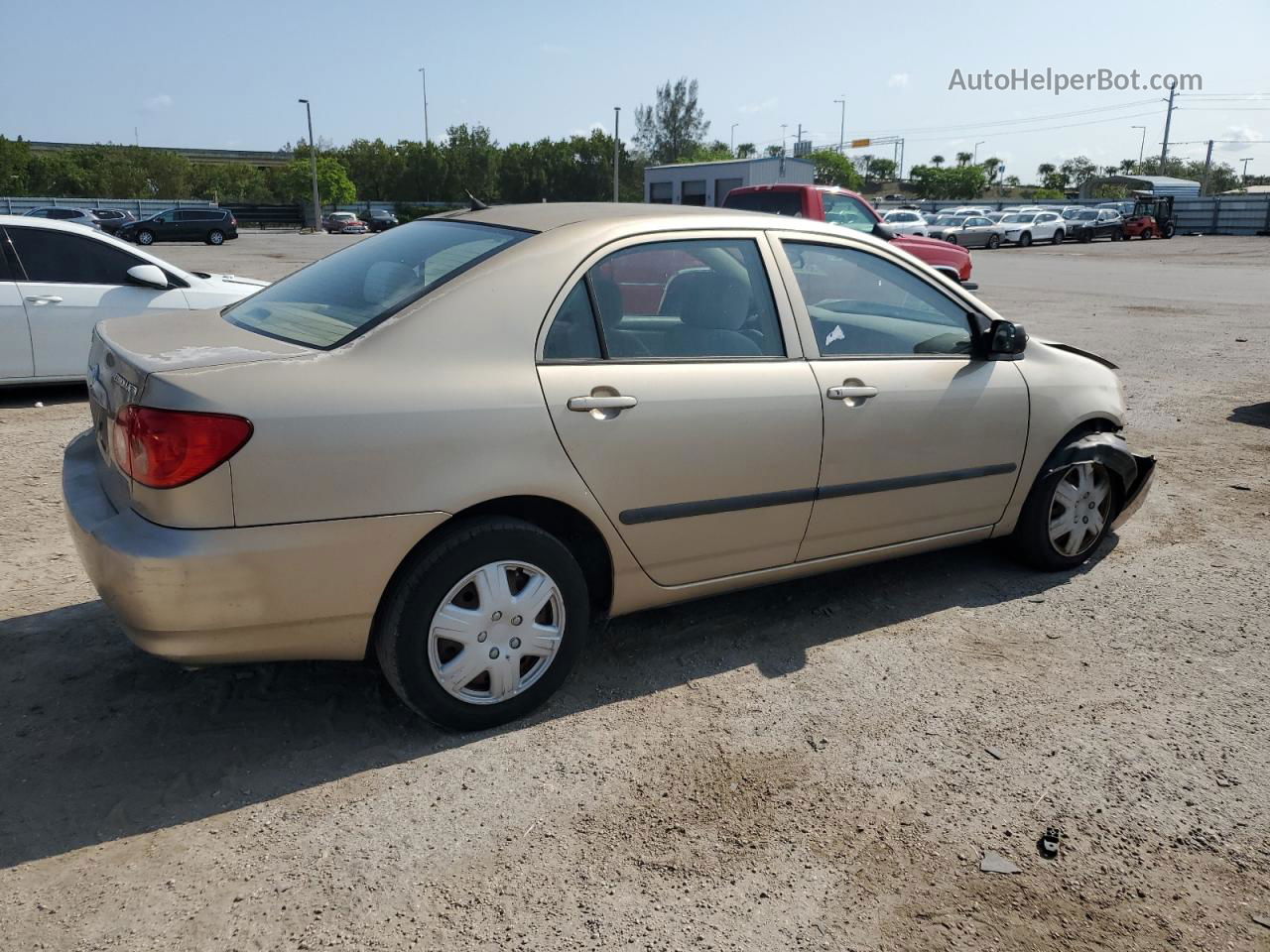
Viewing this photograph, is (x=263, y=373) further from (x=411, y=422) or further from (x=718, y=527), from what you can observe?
(x=718, y=527)

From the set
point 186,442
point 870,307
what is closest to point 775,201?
point 870,307

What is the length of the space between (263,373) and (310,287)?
0.93m

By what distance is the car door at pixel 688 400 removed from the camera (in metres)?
3.18

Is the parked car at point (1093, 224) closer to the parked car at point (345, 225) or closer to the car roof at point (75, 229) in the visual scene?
the parked car at point (345, 225)

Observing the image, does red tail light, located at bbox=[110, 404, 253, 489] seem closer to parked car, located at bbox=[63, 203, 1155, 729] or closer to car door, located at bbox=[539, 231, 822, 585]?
parked car, located at bbox=[63, 203, 1155, 729]

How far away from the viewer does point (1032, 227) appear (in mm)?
42094

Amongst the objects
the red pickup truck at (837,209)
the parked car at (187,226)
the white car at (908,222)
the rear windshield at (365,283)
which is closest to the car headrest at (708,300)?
the rear windshield at (365,283)

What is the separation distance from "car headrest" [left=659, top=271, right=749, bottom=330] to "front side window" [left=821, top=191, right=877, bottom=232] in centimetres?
927

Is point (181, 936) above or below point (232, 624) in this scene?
below

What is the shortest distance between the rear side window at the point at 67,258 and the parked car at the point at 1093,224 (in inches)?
1751

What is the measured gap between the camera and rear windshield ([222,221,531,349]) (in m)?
3.15

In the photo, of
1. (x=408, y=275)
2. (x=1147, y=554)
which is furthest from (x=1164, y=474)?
(x=408, y=275)

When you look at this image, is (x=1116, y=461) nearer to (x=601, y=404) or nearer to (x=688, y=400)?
(x=688, y=400)

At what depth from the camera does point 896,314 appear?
424cm
